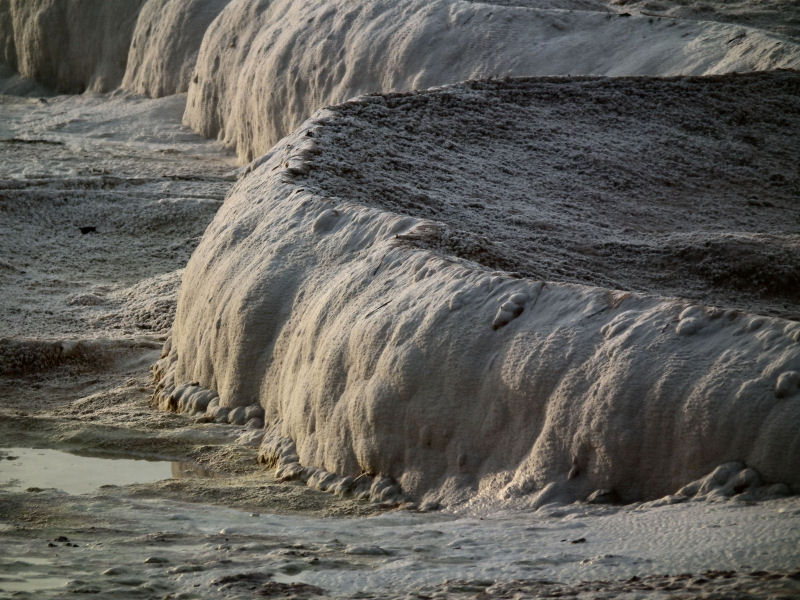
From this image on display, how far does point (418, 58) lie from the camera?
864 centimetres

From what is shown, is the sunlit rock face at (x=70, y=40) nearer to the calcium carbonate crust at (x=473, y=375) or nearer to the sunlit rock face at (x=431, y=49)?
the sunlit rock face at (x=431, y=49)

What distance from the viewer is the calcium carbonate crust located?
279 cm

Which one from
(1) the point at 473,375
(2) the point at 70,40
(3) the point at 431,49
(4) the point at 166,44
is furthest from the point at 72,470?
(2) the point at 70,40

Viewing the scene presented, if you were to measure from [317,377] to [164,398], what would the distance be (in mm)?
1442

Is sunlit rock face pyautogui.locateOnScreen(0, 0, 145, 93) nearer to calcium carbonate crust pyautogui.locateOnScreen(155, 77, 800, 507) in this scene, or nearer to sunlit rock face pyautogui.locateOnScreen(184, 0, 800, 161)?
sunlit rock face pyautogui.locateOnScreen(184, 0, 800, 161)

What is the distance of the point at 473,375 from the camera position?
3285 mm

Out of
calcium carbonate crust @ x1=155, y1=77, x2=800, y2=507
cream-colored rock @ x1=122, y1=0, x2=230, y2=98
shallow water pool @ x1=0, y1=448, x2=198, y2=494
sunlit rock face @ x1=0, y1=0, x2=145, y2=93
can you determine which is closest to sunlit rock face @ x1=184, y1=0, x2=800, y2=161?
cream-colored rock @ x1=122, y1=0, x2=230, y2=98

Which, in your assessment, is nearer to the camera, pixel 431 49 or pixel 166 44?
pixel 431 49

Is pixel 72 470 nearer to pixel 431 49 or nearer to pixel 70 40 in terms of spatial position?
pixel 431 49

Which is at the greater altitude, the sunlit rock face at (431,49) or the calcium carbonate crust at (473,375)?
the sunlit rock face at (431,49)

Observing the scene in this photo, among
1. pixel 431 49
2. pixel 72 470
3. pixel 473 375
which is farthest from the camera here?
pixel 431 49

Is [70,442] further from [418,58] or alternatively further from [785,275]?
[418,58]

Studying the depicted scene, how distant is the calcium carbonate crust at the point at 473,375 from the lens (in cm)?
279

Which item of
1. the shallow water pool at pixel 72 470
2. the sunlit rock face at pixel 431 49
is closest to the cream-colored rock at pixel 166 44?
the sunlit rock face at pixel 431 49
